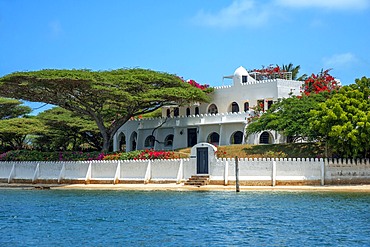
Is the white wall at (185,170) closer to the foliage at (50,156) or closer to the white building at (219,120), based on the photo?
the foliage at (50,156)

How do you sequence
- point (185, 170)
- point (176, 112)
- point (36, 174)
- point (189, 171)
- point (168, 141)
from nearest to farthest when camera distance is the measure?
point (189, 171), point (185, 170), point (36, 174), point (168, 141), point (176, 112)

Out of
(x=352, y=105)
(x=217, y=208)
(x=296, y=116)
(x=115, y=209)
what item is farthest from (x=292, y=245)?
(x=296, y=116)

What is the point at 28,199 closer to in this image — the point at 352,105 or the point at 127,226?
the point at 127,226

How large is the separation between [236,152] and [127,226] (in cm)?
2293

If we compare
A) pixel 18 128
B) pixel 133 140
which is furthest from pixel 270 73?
pixel 18 128

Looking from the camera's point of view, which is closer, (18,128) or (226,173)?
(226,173)

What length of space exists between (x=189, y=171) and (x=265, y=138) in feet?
34.0

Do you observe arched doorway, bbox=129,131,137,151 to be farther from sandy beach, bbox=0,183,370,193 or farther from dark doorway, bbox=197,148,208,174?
dark doorway, bbox=197,148,208,174

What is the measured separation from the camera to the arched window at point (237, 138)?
53769 millimetres

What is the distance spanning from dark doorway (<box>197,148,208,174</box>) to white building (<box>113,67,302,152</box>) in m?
8.22

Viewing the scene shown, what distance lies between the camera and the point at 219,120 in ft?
178

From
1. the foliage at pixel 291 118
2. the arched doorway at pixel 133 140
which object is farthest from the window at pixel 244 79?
the arched doorway at pixel 133 140

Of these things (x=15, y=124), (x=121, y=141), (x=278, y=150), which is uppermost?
(x=15, y=124)

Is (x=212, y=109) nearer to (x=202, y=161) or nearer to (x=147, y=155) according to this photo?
(x=147, y=155)
